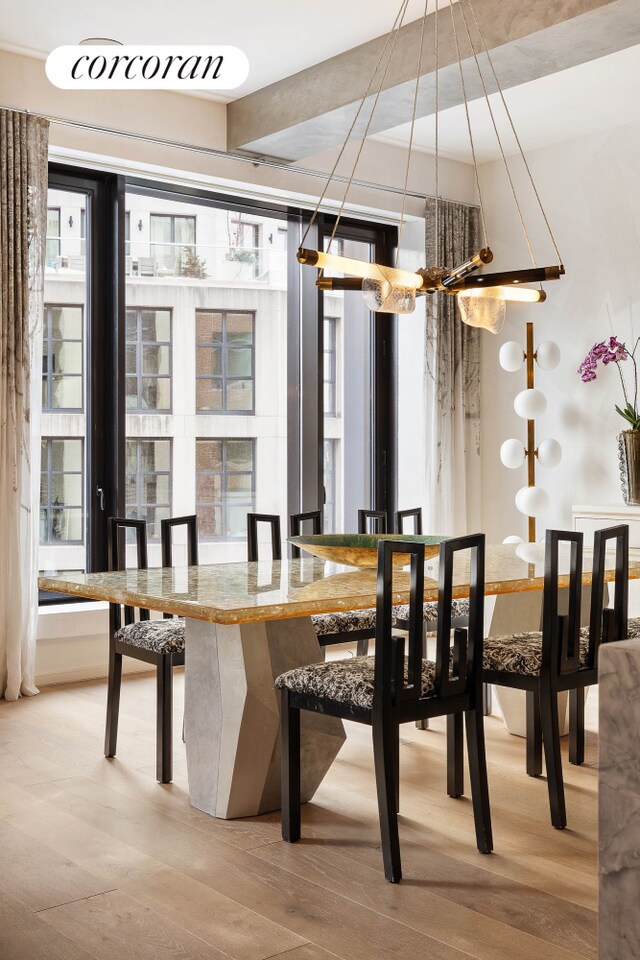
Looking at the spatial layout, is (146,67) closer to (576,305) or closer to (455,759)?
(455,759)

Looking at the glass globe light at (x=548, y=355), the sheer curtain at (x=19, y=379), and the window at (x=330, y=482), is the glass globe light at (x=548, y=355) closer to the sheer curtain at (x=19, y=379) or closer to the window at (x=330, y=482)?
the window at (x=330, y=482)

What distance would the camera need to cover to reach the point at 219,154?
5293 mm

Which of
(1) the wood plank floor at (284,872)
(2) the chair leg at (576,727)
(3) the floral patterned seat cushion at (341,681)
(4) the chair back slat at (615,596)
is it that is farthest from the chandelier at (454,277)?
(1) the wood plank floor at (284,872)

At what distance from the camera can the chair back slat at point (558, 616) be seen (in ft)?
9.68

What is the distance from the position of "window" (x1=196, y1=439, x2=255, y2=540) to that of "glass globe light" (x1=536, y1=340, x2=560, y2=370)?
1.71 metres

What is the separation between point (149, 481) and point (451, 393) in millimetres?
2007

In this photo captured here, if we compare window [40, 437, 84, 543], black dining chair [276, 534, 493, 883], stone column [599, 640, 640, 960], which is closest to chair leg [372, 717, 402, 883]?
black dining chair [276, 534, 493, 883]

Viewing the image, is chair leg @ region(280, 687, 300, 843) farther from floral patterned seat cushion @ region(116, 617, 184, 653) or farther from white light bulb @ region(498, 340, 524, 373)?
white light bulb @ region(498, 340, 524, 373)

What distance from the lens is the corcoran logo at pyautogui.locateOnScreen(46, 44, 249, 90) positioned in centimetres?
354

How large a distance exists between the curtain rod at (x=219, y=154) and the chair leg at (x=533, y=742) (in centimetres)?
328

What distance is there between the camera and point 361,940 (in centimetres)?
222

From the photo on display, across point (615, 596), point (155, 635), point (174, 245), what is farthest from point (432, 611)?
point (174, 245)

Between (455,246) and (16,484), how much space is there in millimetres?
3219

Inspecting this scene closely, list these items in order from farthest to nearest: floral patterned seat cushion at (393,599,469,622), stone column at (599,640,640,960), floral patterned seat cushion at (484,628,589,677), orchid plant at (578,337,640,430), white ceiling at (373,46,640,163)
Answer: orchid plant at (578,337,640,430), white ceiling at (373,46,640,163), floral patterned seat cushion at (393,599,469,622), floral patterned seat cushion at (484,628,589,677), stone column at (599,640,640,960)
